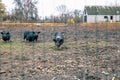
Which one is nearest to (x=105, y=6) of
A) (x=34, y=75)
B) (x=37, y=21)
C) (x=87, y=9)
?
(x=87, y=9)

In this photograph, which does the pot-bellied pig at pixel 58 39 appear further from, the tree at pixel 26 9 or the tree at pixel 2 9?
the tree at pixel 26 9

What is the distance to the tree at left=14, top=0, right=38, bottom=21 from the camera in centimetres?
423

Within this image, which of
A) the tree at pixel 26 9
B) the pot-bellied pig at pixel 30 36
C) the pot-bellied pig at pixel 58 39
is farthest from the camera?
the pot-bellied pig at pixel 30 36

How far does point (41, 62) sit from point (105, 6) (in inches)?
89.9

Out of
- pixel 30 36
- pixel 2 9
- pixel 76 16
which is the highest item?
pixel 2 9

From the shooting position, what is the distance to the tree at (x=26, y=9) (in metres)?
4.23

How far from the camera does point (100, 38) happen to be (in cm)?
1081

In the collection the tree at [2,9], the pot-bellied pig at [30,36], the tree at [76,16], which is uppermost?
the tree at [2,9]

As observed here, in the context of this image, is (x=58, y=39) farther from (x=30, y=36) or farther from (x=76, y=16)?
(x=76, y=16)

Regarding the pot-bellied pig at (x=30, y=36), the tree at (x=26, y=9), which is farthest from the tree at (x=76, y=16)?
the pot-bellied pig at (x=30, y=36)

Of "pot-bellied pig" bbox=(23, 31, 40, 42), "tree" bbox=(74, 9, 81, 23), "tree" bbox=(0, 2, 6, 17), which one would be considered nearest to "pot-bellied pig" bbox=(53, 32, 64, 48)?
"pot-bellied pig" bbox=(23, 31, 40, 42)

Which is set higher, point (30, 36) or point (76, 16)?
point (76, 16)

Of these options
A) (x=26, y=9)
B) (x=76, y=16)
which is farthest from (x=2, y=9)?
(x=76, y=16)

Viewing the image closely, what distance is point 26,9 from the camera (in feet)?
13.9
